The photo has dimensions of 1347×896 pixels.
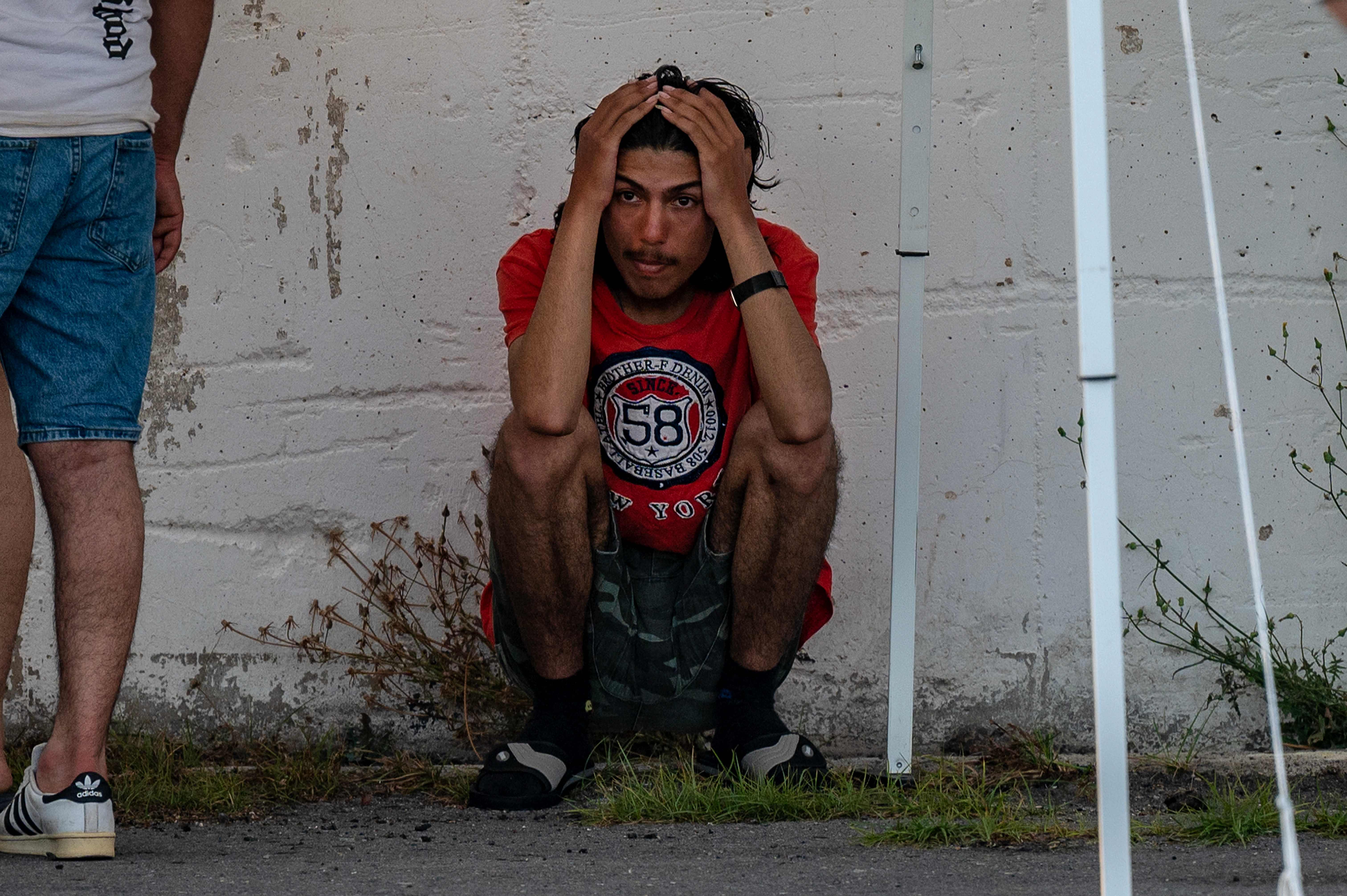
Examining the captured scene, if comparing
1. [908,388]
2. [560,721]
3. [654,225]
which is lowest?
[560,721]

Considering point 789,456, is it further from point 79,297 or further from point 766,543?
point 79,297

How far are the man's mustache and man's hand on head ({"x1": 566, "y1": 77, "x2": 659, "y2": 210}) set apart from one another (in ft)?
0.36

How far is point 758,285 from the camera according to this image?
258 centimetres

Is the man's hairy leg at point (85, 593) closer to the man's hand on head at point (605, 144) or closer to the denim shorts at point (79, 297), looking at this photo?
the denim shorts at point (79, 297)

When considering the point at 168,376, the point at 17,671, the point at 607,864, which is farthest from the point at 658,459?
the point at 17,671

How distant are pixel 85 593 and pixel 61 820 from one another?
13.5 inches

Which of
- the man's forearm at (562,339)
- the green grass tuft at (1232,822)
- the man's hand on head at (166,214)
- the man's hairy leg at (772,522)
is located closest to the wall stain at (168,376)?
the man's hand on head at (166,214)

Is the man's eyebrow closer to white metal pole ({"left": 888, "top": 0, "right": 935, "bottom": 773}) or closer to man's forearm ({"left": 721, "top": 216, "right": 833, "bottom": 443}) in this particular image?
man's forearm ({"left": 721, "top": 216, "right": 833, "bottom": 443})

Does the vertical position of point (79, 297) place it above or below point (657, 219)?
below

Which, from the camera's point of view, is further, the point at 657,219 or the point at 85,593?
the point at 657,219

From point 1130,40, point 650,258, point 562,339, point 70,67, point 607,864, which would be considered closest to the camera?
point 70,67

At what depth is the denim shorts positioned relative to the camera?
82.1 inches

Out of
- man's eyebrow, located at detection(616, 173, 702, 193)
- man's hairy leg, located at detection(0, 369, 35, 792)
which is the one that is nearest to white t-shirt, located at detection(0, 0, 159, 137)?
man's hairy leg, located at detection(0, 369, 35, 792)

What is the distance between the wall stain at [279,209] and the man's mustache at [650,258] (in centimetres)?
94
